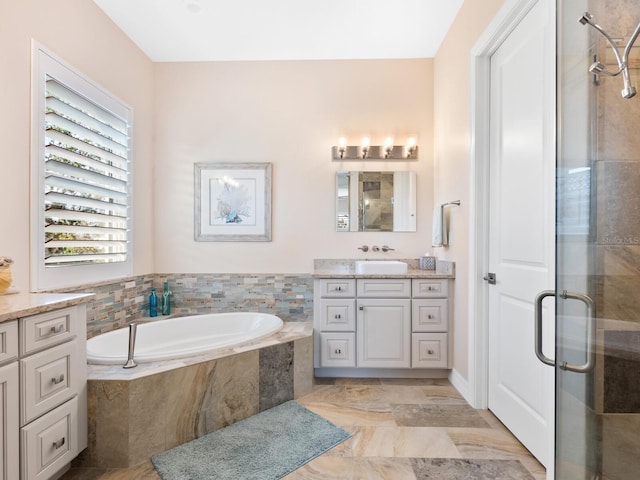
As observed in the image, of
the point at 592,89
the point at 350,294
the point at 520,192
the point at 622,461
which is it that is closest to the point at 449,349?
the point at 350,294

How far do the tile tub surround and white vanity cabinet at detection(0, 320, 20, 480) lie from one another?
1.29 feet

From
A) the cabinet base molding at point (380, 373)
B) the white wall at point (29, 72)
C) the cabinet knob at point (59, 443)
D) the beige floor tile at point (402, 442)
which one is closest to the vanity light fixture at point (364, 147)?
the cabinet base molding at point (380, 373)

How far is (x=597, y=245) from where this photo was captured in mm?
1172

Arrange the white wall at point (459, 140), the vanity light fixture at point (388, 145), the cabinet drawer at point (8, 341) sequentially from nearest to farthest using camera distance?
the cabinet drawer at point (8, 341), the white wall at point (459, 140), the vanity light fixture at point (388, 145)

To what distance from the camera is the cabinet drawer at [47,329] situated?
4.32 feet

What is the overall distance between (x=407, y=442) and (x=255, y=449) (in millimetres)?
851

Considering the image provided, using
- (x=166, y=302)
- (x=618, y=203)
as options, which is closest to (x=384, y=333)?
(x=618, y=203)

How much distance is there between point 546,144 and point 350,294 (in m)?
1.65

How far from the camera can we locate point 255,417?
2.14 metres

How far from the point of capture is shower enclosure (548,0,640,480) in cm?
110

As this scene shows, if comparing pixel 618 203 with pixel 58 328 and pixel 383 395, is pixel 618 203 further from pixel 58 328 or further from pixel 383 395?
pixel 58 328

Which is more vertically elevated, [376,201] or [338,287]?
[376,201]

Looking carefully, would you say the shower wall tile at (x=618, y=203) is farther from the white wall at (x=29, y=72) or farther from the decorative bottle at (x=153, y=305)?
the decorative bottle at (x=153, y=305)

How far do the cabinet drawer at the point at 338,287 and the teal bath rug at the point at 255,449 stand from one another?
0.89 metres
